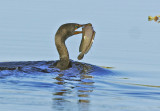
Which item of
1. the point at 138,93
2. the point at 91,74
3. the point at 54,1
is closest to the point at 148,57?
the point at 91,74

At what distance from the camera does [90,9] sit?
2714 cm

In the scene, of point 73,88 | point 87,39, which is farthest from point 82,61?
point 73,88

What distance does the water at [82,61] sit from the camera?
10336 millimetres

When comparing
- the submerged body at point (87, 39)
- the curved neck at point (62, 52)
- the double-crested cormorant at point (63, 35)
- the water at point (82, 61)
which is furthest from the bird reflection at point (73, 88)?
the double-crested cormorant at point (63, 35)

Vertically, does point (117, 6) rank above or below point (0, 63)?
above

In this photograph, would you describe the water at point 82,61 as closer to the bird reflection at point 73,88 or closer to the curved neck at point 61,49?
the bird reflection at point 73,88

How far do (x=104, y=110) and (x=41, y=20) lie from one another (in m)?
13.6

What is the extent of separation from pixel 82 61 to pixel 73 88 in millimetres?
4653

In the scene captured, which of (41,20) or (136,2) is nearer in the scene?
(41,20)

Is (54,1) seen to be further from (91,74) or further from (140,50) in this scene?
(91,74)

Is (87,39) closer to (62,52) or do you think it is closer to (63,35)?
(63,35)

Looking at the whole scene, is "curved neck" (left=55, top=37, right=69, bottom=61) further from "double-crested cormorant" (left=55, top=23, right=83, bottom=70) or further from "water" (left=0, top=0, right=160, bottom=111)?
"water" (left=0, top=0, right=160, bottom=111)

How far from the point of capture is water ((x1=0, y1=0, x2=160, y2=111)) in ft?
33.9

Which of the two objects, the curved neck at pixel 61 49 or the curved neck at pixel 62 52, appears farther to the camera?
the curved neck at pixel 61 49
